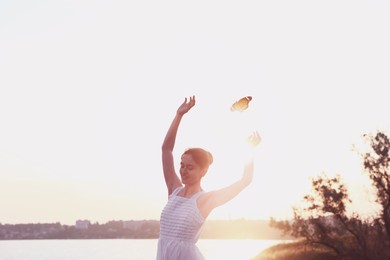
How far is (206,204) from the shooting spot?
4070 mm

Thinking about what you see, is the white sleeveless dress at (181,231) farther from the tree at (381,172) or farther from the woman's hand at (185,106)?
the tree at (381,172)

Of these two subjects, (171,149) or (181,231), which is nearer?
(181,231)

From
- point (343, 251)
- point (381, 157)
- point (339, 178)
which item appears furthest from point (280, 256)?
point (381, 157)

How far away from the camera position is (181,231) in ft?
13.3

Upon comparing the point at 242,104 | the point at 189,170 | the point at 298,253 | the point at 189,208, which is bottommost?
the point at 298,253

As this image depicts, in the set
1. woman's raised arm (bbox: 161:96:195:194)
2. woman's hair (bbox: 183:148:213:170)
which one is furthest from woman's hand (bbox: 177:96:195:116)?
woman's hair (bbox: 183:148:213:170)

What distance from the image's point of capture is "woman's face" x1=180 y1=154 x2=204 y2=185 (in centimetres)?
409

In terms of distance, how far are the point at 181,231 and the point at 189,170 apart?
1.40ft

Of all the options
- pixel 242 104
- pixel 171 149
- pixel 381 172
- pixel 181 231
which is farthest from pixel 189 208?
pixel 381 172

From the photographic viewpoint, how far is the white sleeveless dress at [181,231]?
13.2 feet

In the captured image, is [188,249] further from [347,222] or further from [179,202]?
[347,222]

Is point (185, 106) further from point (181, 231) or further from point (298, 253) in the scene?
point (298, 253)

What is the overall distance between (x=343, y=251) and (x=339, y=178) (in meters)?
6.03

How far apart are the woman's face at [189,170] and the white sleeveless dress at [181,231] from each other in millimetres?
115
